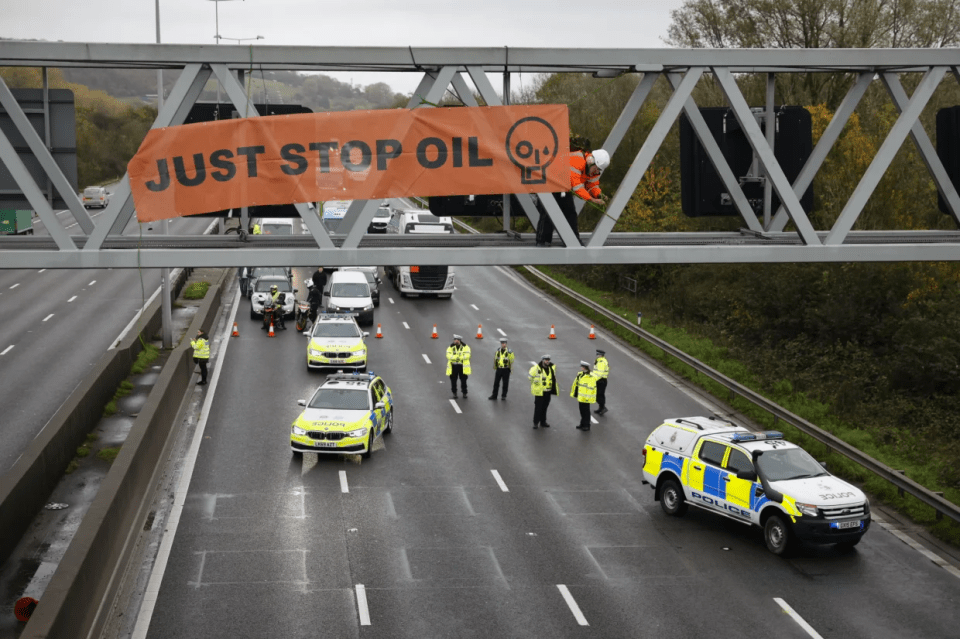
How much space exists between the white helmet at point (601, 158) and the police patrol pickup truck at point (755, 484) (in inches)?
328

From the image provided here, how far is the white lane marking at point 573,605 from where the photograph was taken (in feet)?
50.1

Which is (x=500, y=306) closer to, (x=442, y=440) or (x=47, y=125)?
(x=442, y=440)

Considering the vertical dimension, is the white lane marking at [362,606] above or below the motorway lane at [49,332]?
below

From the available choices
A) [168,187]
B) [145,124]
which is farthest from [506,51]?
[145,124]

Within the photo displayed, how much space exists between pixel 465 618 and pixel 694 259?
6.63 meters

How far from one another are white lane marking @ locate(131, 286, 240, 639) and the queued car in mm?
8361

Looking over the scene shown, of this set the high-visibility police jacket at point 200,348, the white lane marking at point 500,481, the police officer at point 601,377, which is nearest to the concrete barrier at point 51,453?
the high-visibility police jacket at point 200,348

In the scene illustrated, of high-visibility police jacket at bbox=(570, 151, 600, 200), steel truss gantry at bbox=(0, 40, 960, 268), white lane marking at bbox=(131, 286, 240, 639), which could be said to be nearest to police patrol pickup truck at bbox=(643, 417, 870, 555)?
steel truss gantry at bbox=(0, 40, 960, 268)

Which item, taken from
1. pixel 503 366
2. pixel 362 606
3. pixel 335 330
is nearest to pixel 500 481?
pixel 362 606

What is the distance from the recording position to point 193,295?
46.8 metres

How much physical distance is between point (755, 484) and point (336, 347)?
1703 centimetres

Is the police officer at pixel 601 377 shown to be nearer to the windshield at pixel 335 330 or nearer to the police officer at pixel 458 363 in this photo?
the police officer at pixel 458 363

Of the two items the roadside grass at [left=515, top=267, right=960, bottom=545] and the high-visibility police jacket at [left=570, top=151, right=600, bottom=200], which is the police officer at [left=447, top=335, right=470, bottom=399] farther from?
the high-visibility police jacket at [left=570, top=151, right=600, bottom=200]

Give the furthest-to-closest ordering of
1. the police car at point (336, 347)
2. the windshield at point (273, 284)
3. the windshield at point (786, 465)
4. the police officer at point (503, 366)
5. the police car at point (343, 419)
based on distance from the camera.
Answer: the windshield at point (273, 284) → the police car at point (336, 347) → the police officer at point (503, 366) → the police car at point (343, 419) → the windshield at point (786, 465)
